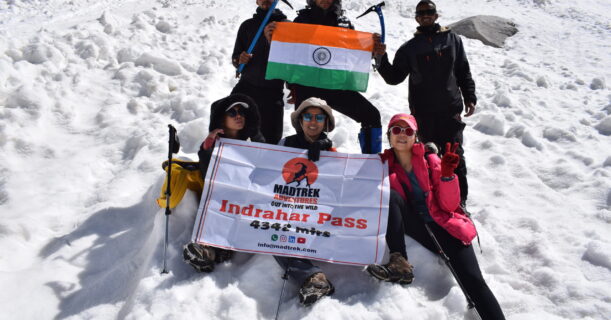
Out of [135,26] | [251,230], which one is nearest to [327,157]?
[251,230]

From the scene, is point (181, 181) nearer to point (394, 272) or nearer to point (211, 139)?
point (211, 139)

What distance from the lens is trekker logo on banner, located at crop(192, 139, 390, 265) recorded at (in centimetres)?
310

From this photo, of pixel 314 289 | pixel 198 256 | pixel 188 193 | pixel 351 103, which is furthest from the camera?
pixel 351 103

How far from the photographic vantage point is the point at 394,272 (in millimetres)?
3002

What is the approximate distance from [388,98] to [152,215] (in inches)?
179

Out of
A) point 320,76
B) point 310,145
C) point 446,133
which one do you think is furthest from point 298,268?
point 446,133

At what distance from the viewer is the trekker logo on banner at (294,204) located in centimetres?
310

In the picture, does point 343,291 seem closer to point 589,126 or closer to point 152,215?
point 152,215

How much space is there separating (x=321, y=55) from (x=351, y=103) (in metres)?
0.57

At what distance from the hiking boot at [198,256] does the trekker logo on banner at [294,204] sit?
74 mm

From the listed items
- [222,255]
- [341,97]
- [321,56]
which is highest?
[321,56]

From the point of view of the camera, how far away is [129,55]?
6.92 meters

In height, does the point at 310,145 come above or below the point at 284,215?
above

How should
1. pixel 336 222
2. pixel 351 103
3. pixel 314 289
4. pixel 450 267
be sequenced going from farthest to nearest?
1. pixel 351 103
2. pixel 336 222
3. pixel 450 267
4. pixel 314 289
